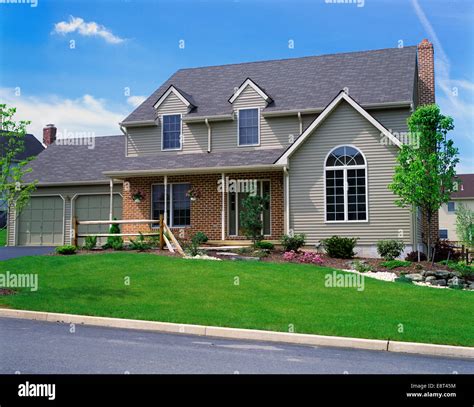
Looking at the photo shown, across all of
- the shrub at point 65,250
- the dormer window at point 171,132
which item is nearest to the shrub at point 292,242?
the shrub at point 65,250

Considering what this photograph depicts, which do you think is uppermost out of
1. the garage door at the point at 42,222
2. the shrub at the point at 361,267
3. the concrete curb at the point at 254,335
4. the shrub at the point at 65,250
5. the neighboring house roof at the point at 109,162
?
the neighboring house roof at the point at 109,162

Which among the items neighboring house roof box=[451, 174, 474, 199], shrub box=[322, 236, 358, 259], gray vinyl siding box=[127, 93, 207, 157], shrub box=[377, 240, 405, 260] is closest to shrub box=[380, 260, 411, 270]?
shrub box=[377, 240, 405, 260]

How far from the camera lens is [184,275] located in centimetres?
1545

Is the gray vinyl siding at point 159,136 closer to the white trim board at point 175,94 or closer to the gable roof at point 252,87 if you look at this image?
the white trim board at point 175,94

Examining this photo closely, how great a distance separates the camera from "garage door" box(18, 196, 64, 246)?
3067 cm

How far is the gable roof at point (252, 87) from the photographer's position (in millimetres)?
25203

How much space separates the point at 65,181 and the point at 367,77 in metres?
17.0

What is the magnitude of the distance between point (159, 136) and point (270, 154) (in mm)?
5980

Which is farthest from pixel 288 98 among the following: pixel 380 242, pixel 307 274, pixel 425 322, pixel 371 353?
pixel 371 353

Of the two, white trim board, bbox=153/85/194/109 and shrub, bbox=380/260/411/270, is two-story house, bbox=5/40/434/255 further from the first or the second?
shrub, bbox=380/260/411/270

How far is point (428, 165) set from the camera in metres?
18.7

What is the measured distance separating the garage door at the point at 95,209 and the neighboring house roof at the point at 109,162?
108cm

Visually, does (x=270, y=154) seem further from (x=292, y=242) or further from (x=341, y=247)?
(x=341, y=247)
